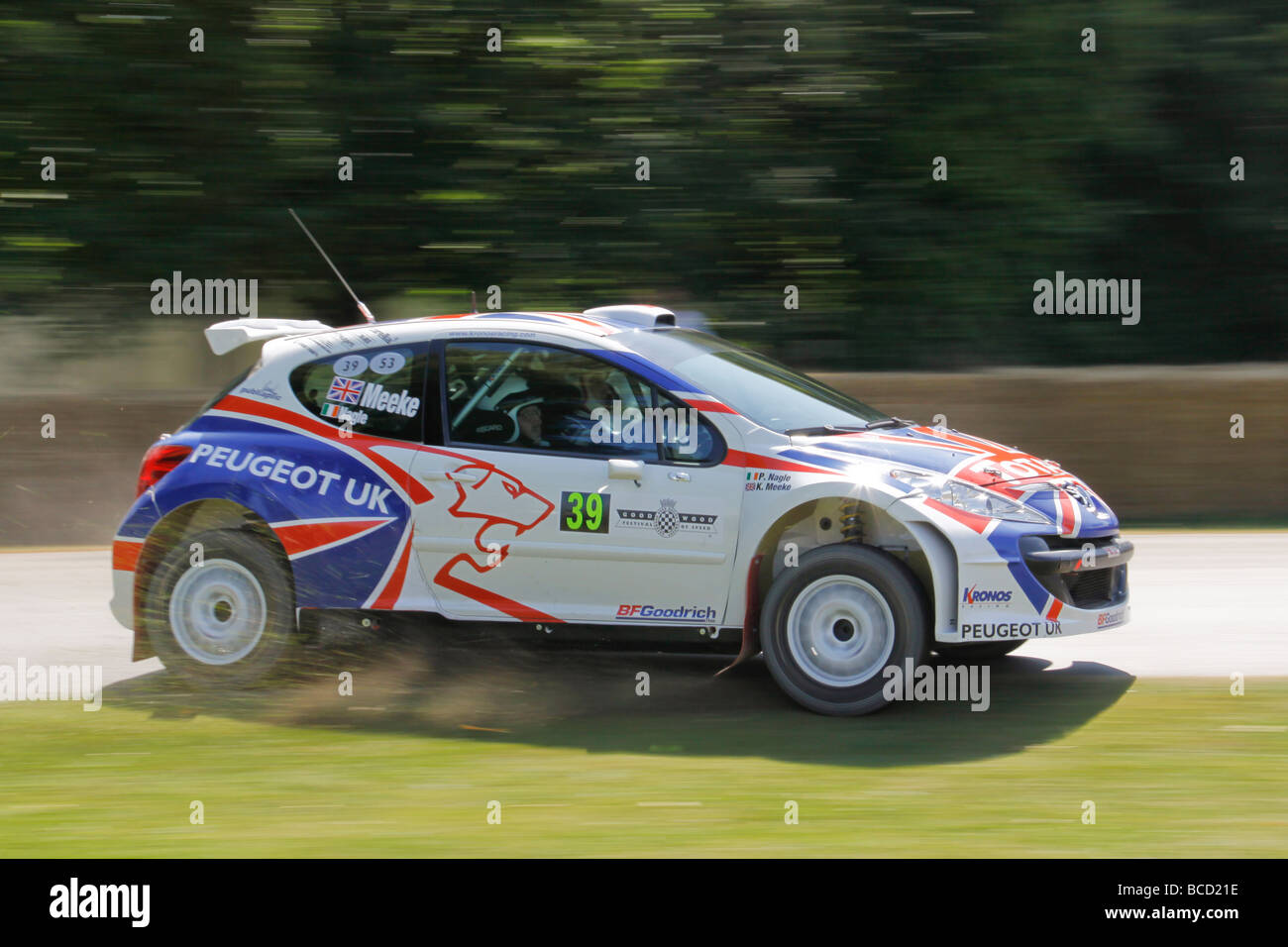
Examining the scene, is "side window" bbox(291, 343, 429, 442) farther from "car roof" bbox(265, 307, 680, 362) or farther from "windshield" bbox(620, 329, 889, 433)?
"windshield" bbox(620, 329, 889, 433)

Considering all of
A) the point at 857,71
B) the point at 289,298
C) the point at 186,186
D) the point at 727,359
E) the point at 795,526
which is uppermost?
the point at 857,71

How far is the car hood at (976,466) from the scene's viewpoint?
6297 mm

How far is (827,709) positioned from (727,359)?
1.80 m

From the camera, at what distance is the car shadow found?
602 cm

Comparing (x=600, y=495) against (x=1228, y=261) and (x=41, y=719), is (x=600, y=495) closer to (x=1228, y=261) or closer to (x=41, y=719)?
(x=41, y=719)

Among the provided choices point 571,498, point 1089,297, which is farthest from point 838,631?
point 1089,297

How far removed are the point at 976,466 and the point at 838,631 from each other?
96cm

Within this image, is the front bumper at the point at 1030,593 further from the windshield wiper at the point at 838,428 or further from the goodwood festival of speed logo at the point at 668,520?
the goodwood festival of speed logo at the point at 668,520

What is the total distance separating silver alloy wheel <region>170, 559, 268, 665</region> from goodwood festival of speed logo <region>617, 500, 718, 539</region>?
6.03 ft

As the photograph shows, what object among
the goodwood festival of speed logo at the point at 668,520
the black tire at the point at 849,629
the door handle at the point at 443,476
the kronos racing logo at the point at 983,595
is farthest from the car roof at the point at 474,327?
the kronos racing logo at the point at 983,595

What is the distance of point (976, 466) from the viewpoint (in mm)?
6418

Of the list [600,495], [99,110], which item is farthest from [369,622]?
[99,110]

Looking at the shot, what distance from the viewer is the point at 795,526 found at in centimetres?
642

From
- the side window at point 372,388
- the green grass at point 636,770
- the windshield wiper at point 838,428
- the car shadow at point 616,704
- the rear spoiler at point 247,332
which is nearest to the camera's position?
the green grass at point 636,770
